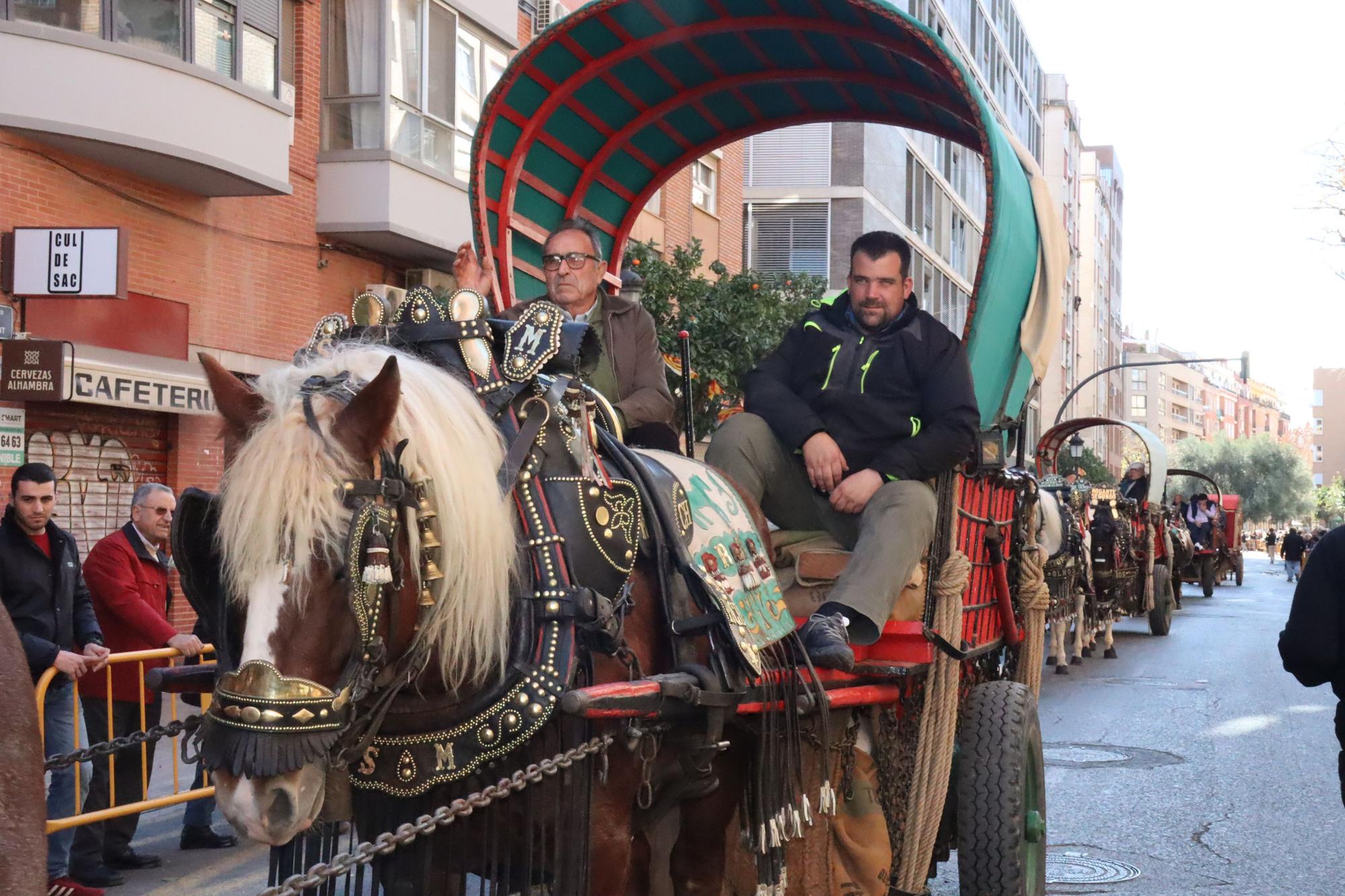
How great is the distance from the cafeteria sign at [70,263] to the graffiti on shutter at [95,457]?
1.37 m

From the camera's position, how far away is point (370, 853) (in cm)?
252

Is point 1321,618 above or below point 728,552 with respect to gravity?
below

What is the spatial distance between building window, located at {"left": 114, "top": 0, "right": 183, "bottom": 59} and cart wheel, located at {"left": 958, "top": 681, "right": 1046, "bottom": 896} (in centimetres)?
1050

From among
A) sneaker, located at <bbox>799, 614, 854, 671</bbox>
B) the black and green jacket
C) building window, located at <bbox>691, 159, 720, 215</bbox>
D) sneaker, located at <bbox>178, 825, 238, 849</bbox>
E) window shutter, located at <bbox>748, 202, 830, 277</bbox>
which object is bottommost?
sneaker, located at <bbox>178, 825, 238, 849</bbox>

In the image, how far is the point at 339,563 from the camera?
2684mm

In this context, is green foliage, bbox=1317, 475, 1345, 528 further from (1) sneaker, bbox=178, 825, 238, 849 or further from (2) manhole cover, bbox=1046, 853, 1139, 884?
(1) sneaker, bbox=178, 825, 238, 849

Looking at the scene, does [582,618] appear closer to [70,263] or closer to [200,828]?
[200,828]

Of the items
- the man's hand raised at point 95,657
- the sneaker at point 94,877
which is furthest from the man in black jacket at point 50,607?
the sneaker at point 94,877

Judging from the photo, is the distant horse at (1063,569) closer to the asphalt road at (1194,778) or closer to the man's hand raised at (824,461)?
the asphalt road at (1194,778)

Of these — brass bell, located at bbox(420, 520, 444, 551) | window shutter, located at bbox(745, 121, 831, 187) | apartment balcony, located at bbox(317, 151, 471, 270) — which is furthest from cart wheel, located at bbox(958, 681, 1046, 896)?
window shutter, located at bbox(745, 121, 831, 187)

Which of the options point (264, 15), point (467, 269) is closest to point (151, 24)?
point (264, 15)

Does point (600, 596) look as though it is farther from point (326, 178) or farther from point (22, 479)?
point (326, 178)

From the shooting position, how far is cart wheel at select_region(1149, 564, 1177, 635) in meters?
19.3

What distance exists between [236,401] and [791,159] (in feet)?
108
